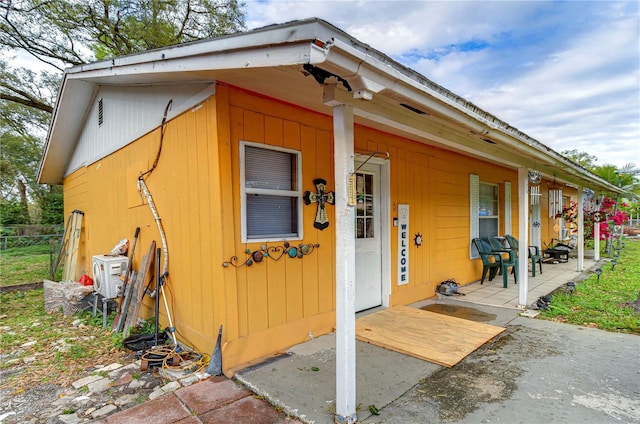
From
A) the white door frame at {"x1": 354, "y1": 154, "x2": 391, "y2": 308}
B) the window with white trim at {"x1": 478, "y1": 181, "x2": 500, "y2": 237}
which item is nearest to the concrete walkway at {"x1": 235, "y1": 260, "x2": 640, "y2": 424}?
the white door frame at {"x1": 354, "y1": 154, "x2": 391, "y2": 308}

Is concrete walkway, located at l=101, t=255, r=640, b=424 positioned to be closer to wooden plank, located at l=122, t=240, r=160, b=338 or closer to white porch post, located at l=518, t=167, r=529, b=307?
white porch post, located at l=518, t=167, r=529, b=307

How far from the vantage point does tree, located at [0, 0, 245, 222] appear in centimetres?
926

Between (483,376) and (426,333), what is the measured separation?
92 centimetres

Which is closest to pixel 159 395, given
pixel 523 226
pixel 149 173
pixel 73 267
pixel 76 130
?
pixel 149 173

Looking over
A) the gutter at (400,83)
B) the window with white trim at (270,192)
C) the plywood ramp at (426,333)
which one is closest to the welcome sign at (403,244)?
the plywood ramp at (426,333)

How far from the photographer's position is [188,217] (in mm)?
3232

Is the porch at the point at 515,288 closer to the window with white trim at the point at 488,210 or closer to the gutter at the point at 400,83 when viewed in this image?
the window with white trim at the point at 488,210

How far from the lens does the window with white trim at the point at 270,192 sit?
3.01 meters

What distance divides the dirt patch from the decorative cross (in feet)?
5.69

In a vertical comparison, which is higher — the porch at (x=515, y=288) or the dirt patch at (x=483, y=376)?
the dirt patch at (x=483, y=376)

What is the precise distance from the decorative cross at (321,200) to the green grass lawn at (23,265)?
7.61m

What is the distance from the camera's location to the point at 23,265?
1016 cm

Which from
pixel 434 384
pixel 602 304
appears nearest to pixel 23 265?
pixel 434 384

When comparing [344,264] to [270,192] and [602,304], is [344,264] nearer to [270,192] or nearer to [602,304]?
[270,192]
